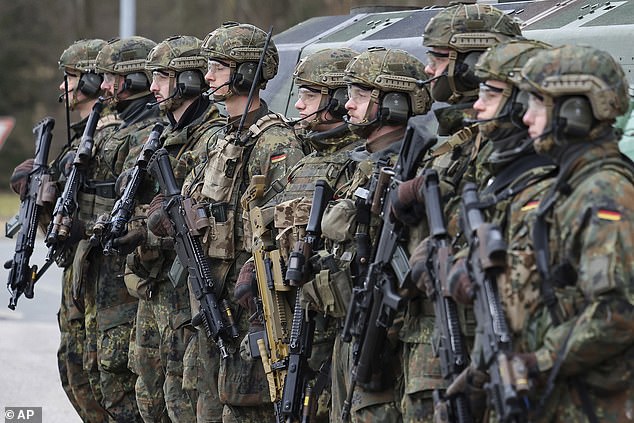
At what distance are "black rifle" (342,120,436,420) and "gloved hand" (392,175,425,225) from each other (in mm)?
75

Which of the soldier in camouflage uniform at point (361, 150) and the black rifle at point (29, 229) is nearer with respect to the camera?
the soldier in camouflage uniform at point (361, 150)

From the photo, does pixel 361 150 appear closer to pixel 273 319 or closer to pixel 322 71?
pixel 322 71

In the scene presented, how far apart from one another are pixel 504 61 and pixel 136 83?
4.84 metres

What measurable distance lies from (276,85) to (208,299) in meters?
2.71

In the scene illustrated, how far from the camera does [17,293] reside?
1025 cm

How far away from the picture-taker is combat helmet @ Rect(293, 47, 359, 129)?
738 cm

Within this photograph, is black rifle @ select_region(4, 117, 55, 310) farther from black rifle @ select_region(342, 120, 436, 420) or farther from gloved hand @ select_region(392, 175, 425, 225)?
gloved hand @ select_region(392, 175, 425, 225)

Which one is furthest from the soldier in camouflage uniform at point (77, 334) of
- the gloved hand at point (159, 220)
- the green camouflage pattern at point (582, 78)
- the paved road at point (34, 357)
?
the green camouflage pattern at point (582, 78)

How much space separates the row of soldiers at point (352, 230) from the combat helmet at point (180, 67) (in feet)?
0.04

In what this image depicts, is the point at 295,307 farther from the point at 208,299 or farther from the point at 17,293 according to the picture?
the point at 17,293

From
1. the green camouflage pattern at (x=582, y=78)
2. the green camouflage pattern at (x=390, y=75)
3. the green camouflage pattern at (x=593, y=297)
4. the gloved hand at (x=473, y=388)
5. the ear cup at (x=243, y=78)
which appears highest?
the ear cup at (x=243, y=78)

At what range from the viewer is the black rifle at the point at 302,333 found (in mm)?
6824

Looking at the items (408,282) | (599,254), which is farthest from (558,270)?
(408,282)

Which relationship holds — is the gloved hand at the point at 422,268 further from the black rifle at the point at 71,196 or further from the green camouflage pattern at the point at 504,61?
the black rifle at the point at 71,196
